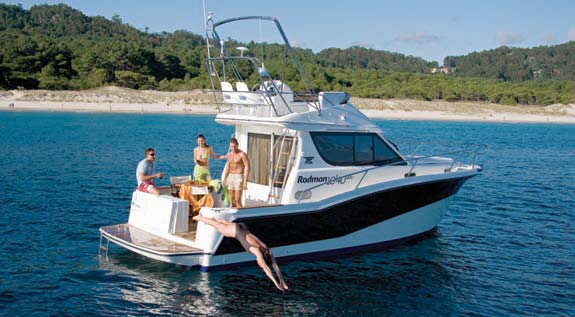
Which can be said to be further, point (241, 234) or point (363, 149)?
point (363, 149)

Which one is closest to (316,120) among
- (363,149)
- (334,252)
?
(363,149)

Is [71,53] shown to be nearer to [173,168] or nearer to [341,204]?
[173,168]

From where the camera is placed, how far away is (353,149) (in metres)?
11.1

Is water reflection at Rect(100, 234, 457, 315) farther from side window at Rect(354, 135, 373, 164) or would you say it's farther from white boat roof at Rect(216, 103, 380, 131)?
white boat roof at Rect(216, 103, 380, 131)

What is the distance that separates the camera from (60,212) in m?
14.2

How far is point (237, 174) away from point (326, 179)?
1608 mm

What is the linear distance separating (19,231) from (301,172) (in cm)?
620

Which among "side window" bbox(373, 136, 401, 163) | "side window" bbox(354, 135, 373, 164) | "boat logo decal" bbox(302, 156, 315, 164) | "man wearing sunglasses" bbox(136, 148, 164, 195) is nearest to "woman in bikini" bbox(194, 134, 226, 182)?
"man wearing sunglasses" bbox(136, 148, 164, 195)

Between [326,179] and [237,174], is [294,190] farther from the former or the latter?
[237,174]

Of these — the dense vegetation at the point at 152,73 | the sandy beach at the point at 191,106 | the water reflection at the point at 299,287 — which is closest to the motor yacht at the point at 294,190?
the water reflection at the point at 299,287

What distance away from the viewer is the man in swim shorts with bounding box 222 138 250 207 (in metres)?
10.2

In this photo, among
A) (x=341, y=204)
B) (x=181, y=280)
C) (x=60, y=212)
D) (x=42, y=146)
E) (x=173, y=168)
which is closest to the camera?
(x=181, y=280)

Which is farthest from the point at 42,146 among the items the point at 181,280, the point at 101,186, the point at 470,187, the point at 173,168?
the point at 181,280

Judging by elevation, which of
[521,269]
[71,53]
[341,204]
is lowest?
[521,269]
